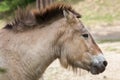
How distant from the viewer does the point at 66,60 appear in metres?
5.89

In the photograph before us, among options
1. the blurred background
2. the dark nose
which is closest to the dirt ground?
the blurred background

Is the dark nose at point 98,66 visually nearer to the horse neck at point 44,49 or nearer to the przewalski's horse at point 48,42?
the przewalski's horse at point 48,42

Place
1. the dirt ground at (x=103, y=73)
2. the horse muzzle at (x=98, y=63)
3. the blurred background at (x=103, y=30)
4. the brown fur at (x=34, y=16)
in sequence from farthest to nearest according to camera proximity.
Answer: the blurred background at (x=103, y=30) → the dirt ground at (x=103, y=73) → the brown fur at (x=34, y=16) → the horse muzzle at (x=98, y=63)

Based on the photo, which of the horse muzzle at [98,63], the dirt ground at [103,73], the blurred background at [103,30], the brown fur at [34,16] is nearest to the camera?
the horse muzzle at [98,63]

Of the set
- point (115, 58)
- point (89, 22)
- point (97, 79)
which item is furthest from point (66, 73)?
point (89, 22)

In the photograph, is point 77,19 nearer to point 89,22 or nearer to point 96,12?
point 89,22

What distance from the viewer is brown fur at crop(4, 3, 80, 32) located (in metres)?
5.87

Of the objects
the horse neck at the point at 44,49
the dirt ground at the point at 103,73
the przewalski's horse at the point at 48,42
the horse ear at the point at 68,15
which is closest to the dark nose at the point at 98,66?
the przewalski's horse at the point at 48,42

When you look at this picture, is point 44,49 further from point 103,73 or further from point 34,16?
point 103,73

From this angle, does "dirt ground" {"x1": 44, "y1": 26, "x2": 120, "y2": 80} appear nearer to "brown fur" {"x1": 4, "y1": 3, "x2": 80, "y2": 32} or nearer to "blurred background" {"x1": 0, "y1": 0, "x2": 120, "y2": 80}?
"blurred background" {"x1": 0, "y1": 0, "x2": 120, "y2": 80}

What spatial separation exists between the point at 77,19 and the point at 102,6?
58.9ft

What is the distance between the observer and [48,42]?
231 inches

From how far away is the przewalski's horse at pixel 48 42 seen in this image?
227 inches

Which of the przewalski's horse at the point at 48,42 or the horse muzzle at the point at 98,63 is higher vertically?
the przewalski's horse at the point at 48,42
